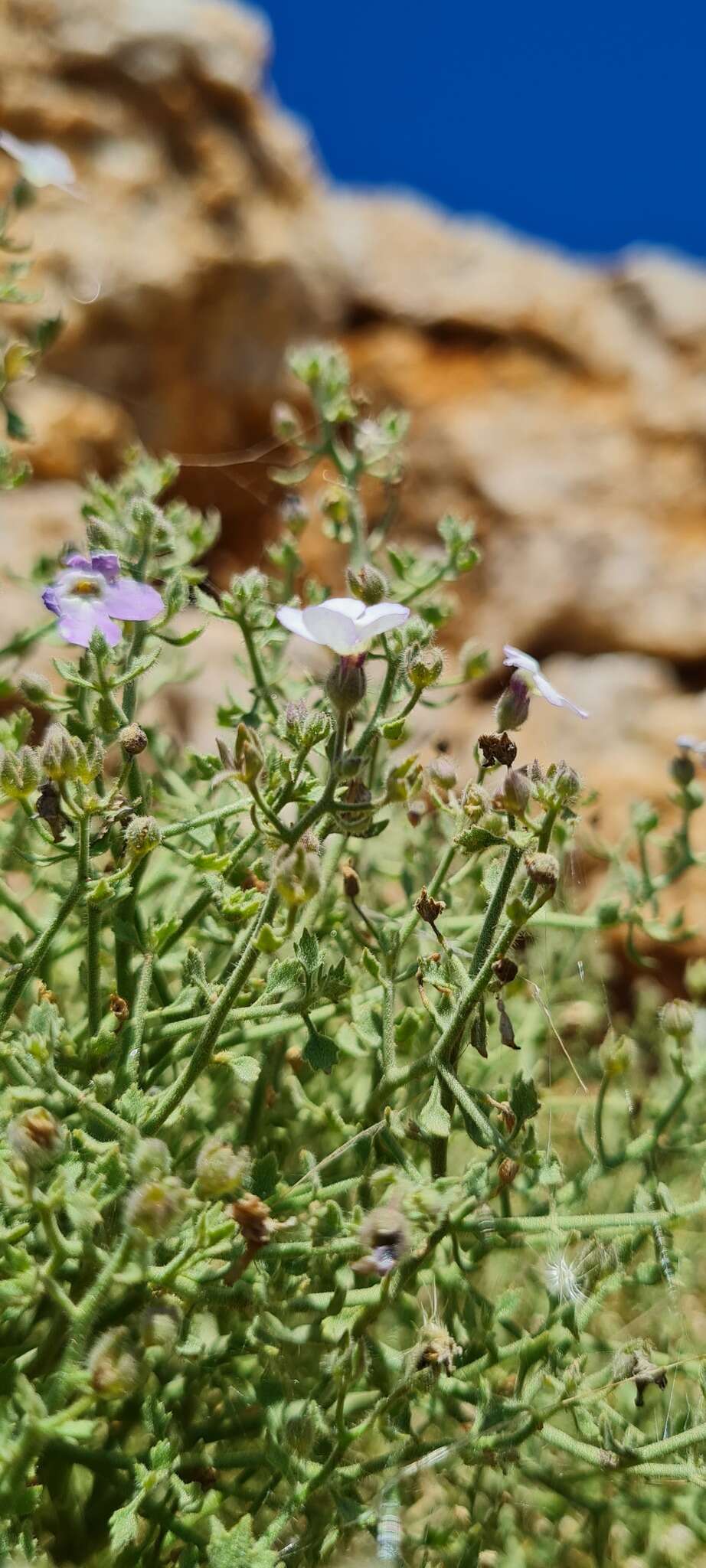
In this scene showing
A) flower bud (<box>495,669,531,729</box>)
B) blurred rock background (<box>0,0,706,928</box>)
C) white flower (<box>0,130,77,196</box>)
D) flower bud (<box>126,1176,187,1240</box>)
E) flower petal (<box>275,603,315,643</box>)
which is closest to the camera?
flower bud (<box>126,1176,187,1240</box>)

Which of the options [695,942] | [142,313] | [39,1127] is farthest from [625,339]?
[39,1127]

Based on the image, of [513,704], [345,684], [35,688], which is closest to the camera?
[345,684]

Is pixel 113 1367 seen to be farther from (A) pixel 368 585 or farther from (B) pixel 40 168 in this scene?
(B) pixel 40 168

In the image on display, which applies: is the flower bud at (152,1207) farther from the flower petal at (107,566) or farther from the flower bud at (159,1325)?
the flower petal at (107,566)

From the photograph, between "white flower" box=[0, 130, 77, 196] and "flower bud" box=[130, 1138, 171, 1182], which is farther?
"white flower" box=[0, 130, 77, 196]

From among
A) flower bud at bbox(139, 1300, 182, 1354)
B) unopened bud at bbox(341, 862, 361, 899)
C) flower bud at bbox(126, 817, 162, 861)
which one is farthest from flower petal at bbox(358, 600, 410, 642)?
flower bud at bbox(139, 1300, 182, 1354)

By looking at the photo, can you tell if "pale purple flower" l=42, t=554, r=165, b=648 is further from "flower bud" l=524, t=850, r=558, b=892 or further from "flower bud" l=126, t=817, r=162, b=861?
"flower bud" l=524, t=850, r=558, b=892

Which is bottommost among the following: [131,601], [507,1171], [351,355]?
[507,1171]

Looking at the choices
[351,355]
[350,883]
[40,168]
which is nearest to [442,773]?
[350,883]
